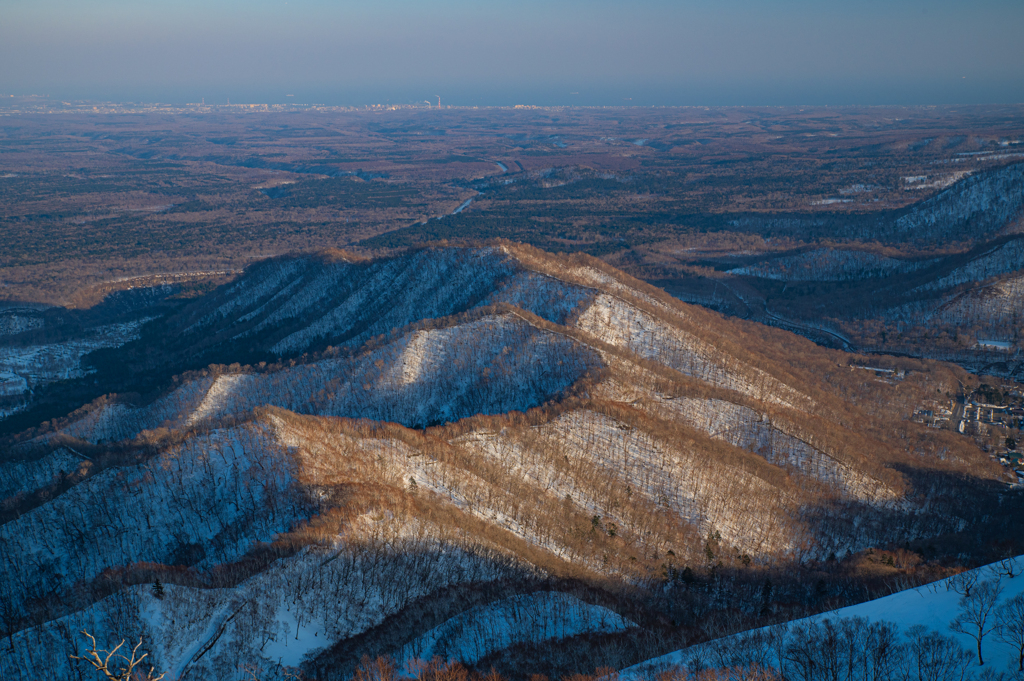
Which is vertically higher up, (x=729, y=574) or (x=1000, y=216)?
(x=1000, y=216)

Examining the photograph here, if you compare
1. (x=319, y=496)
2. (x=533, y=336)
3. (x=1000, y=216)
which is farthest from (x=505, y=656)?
(x=1000, y=216)

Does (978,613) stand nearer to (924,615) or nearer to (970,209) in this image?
(924,615)

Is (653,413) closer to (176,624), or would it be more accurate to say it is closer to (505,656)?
(505,656)

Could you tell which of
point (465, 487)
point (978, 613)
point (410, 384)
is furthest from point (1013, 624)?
point (410, 384)

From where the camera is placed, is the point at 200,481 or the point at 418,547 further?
the point at 200,481

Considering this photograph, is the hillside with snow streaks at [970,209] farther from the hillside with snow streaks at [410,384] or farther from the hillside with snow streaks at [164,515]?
the hillside with snow streaks at [164,515]

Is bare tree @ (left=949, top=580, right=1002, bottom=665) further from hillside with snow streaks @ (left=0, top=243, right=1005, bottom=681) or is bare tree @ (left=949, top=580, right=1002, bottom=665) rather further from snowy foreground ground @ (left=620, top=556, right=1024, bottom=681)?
hillside with snow streaks @ (left=0, top=243, right=1005, bottom=681)

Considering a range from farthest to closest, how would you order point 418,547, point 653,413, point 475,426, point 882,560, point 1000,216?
point 1000,216 < point 653,413 < point 475,426 < point 882,560 < point 418,547

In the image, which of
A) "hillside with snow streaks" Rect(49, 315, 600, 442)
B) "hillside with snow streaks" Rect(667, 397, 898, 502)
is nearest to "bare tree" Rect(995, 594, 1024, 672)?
"hillside with snow streaks" Rect(667, 397, 898, 502)
